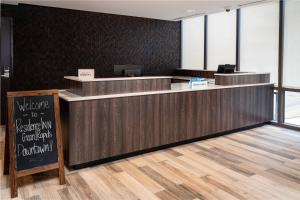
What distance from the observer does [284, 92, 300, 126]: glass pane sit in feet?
17.4

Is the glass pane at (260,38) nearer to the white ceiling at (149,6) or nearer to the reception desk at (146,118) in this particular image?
the white ceiling at (149,6)

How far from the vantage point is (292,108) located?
5.51 metres

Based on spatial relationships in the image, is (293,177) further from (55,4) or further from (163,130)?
(55,4)

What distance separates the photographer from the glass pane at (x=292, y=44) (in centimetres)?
513

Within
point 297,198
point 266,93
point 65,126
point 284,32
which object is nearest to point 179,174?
point 297,198

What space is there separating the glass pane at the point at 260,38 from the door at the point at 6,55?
15.8 ft

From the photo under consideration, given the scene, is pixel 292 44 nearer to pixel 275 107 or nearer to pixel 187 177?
pixel 275 107

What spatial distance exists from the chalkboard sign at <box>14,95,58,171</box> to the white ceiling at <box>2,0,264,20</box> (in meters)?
2.78

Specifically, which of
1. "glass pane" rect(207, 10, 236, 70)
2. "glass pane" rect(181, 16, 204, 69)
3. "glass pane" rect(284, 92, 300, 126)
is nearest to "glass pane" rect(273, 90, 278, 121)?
"glass pane" rect(284, 92, 300, 126)

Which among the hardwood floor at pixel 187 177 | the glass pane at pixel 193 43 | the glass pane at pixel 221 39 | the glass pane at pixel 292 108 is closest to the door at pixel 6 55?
the hardwood floor at pixel 187 177

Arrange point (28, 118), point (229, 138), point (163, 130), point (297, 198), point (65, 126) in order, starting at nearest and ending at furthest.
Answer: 1. point (297, 198)
2. point (28, 118)
3. point (65, 126)
4. point (163, 130)
5. point (229, 138)

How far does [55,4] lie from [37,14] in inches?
17.1

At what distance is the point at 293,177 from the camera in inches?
128

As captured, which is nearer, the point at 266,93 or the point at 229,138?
the point at 229,138
